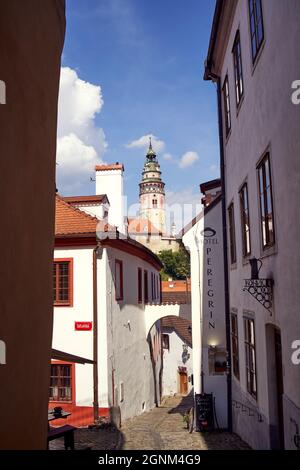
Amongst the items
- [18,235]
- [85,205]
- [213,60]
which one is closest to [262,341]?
[18,235]

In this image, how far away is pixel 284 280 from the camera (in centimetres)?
627

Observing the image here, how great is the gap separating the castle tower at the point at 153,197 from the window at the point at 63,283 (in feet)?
283

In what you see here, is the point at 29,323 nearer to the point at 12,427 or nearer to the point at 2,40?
the point at 12,427

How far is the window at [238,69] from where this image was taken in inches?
373

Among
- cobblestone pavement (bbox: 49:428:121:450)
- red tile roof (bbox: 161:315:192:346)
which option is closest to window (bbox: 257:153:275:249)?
cobblestone pavement (bbox: 49:428:121:450)

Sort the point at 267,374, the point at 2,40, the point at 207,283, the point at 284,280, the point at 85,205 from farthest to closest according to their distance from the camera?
the point at 85,205, the point at 207,283, the point at 267,374, the point at 284,280, the point at 2,40

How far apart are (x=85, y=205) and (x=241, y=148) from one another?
31.8 feet

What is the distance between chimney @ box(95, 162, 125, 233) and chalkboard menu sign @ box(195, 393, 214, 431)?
31.4 feet

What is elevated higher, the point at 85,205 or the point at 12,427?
the point at 85,205

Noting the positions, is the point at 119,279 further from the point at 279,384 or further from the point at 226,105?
the point at 279,384

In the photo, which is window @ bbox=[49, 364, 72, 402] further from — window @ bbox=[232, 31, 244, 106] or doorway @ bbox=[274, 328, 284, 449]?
window @ bbox=[232, 31, 244, 106]

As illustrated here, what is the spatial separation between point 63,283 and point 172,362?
2053 cm

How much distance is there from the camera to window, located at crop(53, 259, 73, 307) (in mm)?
13773

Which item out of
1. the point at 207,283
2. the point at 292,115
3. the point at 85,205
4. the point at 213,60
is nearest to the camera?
the point at 292,115
